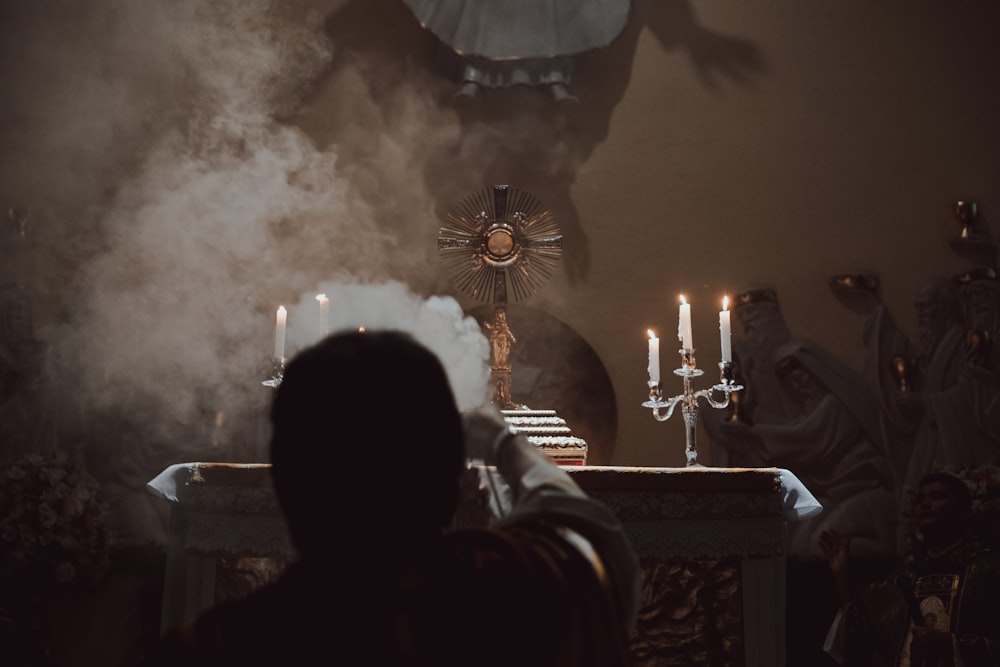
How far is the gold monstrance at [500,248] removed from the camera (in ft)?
15.9

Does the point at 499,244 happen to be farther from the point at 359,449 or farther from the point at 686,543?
the point at 359,449

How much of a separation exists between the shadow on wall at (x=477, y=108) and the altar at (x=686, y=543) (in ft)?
9.13

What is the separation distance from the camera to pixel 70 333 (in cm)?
542

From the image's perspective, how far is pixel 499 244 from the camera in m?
4.95

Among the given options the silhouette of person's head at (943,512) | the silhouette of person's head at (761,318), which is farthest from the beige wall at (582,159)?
the silhouette of person's head at (943,512)

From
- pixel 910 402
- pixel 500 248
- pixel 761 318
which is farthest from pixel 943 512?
pixel 500 248

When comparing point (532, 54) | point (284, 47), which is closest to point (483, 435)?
point (532, 54)

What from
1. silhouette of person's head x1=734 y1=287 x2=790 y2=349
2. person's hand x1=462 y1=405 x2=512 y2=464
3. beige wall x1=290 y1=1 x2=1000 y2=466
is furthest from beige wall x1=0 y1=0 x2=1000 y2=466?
person's hand x1=462 y1=405 x2=512 y2=464

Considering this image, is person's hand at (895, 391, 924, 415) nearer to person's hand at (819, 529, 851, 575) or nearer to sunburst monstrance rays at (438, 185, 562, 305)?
person's hand at (819, 529, 851, 575)

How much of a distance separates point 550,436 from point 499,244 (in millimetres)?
1657

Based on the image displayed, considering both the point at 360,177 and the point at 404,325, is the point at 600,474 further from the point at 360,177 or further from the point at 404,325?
the point at 360,177

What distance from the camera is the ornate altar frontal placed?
3.45 metres

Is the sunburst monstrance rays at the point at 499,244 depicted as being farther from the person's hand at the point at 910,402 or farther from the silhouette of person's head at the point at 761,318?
the person's hand at the point at 910,402

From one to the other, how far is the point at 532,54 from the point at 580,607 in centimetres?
491
